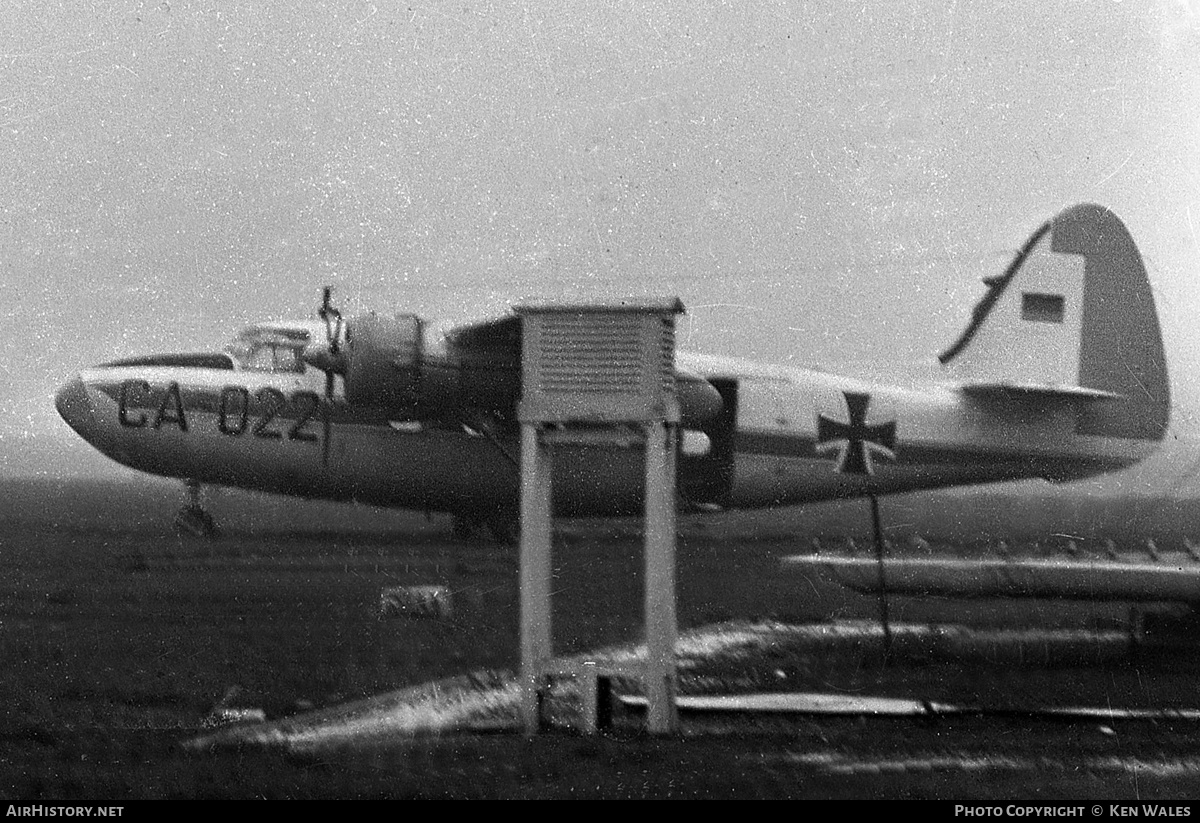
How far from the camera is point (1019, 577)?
1208cm

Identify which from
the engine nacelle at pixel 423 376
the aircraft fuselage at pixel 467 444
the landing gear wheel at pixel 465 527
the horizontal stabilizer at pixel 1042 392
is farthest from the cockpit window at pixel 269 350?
the horizontal stabilizer at pixel 1042 392

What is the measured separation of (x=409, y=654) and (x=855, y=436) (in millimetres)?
10769

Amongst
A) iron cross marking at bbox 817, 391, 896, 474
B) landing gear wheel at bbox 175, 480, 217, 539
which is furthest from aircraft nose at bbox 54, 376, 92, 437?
iron cross marking at bbox 817, 391, 896, 474

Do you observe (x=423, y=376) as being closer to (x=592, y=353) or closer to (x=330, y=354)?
(x=330, y=354)

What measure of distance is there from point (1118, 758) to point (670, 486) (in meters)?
2.64

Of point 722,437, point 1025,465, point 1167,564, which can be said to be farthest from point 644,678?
point 1025,465

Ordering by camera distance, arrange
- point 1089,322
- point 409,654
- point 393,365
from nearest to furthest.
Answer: point 409,654, point 393,365, point 1089,322

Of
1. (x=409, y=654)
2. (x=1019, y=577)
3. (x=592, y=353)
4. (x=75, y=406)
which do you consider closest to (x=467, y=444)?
(x=75, y=406)

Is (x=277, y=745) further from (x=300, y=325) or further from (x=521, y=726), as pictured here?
(x=300, y=325)

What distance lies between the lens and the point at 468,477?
20266 mm

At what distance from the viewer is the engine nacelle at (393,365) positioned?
60.5 ft

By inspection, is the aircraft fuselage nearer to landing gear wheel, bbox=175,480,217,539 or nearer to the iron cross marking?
the iron cross marking

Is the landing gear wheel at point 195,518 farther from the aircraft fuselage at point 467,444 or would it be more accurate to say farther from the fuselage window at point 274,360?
the fuselage window at point 274,360

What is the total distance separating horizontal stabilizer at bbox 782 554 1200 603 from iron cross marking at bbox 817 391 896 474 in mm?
7445
